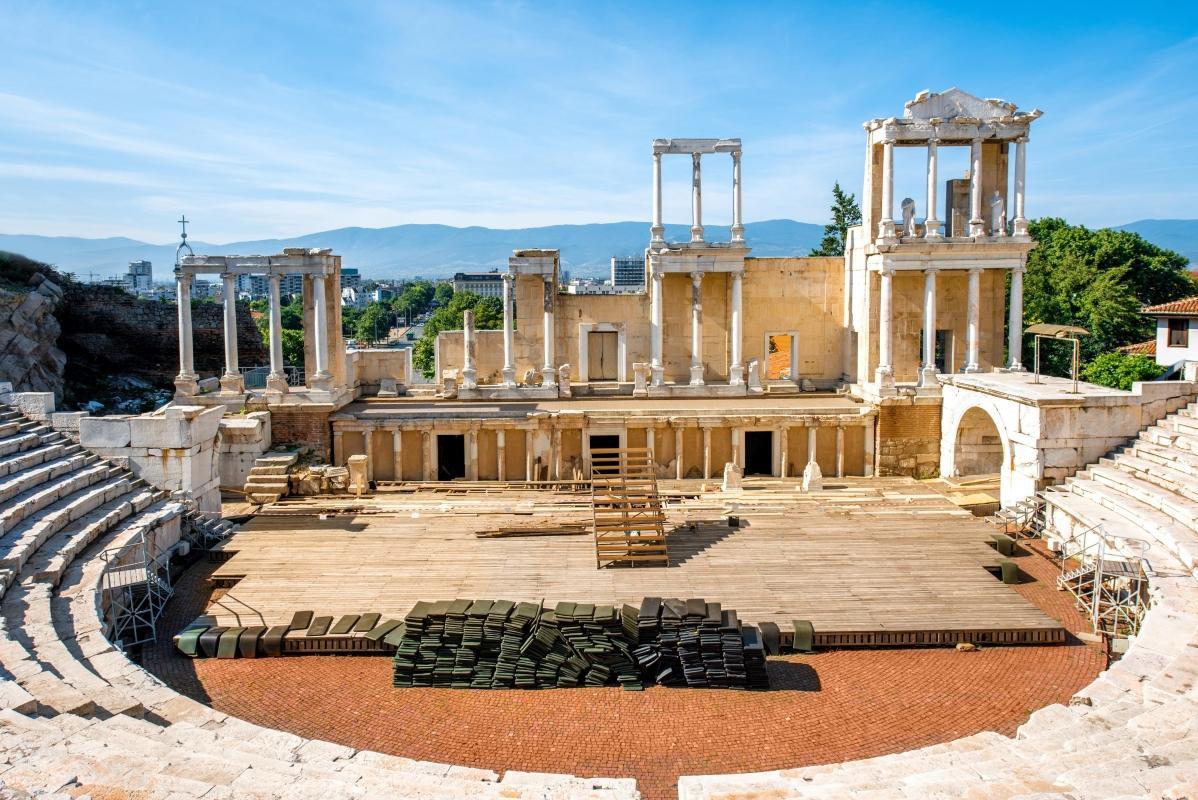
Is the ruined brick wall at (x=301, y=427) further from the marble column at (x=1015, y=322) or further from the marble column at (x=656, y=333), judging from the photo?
the marble column at (x=1015, y=322)

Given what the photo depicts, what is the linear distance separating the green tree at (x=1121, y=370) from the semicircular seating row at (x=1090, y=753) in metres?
21.3

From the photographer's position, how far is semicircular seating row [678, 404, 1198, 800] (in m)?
8.91

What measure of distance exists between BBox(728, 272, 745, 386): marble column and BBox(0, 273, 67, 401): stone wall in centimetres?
2685

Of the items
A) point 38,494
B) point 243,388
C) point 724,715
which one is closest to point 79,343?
point 243,388

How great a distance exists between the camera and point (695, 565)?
18.8 m

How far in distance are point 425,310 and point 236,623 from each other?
15665cm

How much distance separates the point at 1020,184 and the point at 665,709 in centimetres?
2370

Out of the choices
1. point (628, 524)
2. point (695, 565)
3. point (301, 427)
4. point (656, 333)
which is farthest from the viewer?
point (656, 333)

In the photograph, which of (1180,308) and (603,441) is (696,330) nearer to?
(603,441)

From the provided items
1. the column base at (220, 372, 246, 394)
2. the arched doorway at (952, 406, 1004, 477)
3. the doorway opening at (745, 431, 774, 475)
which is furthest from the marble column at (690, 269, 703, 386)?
the column base at (220, 372, 246, 394)

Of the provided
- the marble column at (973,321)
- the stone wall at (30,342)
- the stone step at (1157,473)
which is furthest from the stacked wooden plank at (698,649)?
the stone wall at (30,342)

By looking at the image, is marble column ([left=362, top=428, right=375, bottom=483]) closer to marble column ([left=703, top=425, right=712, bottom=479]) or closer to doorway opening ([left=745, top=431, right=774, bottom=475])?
marble column ([left=703, top=425, right=712, bottom=479])

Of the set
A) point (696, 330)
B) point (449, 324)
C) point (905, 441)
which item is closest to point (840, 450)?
point (905, 441)

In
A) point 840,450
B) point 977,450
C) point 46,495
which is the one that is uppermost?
point 46,495
